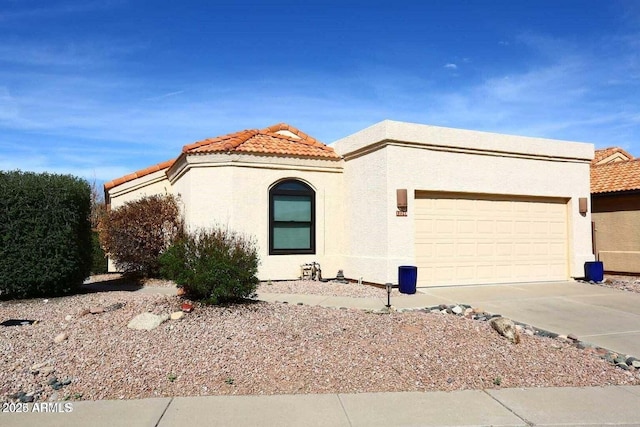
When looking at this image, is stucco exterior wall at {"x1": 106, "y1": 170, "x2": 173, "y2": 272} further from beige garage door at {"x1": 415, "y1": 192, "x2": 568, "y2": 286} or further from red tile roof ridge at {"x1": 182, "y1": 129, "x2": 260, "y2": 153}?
beige garage door at {"x1": 415, "y1": 192, "x2": 568, "y2": 286}

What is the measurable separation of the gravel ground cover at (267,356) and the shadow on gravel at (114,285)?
297 cm

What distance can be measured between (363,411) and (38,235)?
24.0 ft

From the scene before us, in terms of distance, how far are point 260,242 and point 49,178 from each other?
542 centimetres

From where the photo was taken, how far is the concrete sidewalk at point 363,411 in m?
4.70

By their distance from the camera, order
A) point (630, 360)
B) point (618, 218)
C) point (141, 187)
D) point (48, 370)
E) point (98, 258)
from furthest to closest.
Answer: point (141, 187), point (618, 218), point (98, 258), point (630, 360), point (48, 370)

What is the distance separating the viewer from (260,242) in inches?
533

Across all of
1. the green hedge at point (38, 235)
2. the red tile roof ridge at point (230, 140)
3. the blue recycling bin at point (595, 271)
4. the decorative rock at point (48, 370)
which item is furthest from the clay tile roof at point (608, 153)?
the decorative rock at point (48, 370)

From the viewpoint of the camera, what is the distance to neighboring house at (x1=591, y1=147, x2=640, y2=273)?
16.4 metres

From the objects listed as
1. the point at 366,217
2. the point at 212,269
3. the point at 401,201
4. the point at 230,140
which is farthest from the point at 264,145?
the point at 212,269

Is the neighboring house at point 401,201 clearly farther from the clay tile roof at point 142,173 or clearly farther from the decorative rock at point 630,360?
the decorative rock at point 630,360

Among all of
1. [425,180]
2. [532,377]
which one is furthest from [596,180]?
[532,377]

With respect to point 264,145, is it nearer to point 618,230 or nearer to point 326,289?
point 326,289

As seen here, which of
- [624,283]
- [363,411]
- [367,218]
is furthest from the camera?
[624,283]

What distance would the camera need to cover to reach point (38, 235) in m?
9.38
